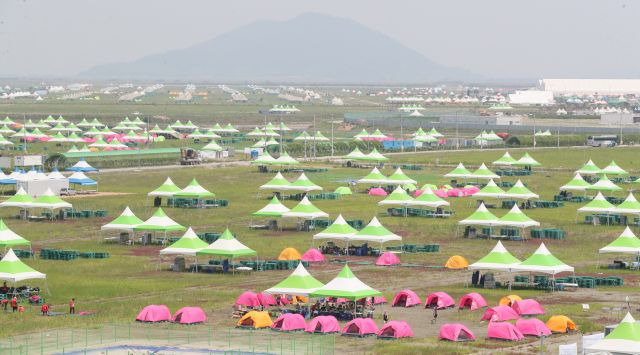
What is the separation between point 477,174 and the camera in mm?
104188

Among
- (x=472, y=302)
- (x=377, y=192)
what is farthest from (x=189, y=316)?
(x=377, y=192)

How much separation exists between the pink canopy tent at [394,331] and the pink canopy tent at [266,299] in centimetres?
688

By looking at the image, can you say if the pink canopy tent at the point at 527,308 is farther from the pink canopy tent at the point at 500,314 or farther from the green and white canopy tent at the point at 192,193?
the green and white canopy tent at the point at 192,193

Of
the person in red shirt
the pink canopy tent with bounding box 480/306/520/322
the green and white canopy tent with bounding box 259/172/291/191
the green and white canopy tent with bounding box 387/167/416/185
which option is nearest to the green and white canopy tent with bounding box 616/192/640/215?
the green and white canopy tent with bounding box 387/167/416/185

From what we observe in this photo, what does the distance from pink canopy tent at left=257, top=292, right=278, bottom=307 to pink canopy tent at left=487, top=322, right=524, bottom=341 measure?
9.50 m

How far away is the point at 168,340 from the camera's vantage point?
43812 millimetres

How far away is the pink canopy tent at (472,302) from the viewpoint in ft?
170

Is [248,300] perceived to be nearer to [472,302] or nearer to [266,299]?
[266,299]

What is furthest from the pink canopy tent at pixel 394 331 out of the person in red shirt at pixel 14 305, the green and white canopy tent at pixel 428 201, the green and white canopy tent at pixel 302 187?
the green and white canopy tent at pixel 302 187

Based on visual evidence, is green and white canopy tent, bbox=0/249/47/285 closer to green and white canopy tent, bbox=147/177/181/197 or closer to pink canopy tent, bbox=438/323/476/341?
pink canopy tent, bbox=438/323/476/341

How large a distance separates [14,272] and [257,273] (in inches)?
468

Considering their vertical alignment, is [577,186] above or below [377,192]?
above

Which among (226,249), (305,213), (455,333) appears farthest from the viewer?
(305,213)

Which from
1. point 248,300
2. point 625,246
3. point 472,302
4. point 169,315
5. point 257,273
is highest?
point 625,246
